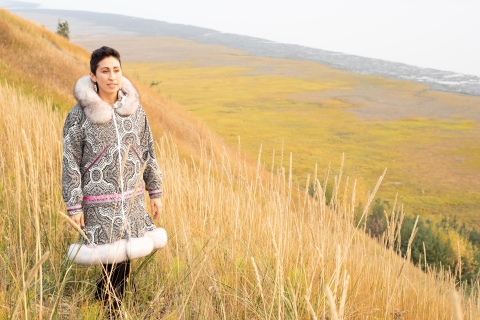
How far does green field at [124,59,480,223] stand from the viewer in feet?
110

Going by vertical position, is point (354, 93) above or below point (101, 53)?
below

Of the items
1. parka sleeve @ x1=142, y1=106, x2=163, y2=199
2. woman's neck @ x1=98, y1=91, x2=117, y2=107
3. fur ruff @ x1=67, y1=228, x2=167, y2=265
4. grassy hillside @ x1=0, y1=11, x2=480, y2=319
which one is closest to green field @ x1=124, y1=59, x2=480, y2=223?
grassy hillside @ x1=0, y1=11, x2=480, y2=319

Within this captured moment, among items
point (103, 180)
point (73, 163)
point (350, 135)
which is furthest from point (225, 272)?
point (350, 135)

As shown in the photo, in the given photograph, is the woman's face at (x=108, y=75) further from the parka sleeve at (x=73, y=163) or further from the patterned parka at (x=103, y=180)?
the parka sleeve at (x=73, y=163)

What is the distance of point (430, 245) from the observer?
15.3 meters

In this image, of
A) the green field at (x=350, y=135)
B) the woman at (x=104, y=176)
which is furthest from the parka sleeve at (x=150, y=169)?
the green field at (x=350, y=135)

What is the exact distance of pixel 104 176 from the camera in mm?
2215

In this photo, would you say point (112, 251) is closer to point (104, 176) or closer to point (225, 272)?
point (104, 176)

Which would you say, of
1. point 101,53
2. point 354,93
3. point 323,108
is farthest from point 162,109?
point 354,93

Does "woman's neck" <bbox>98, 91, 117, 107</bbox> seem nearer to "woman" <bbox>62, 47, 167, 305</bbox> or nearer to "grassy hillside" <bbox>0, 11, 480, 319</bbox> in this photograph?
"woman" <bbox>62, 47, 167, 305</bbox>

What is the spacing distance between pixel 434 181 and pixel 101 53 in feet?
Answer: 125

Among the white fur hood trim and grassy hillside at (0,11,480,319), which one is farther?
the white fur hood trim

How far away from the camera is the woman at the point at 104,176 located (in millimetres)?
2139

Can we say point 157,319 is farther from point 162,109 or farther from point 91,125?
point 162,109
